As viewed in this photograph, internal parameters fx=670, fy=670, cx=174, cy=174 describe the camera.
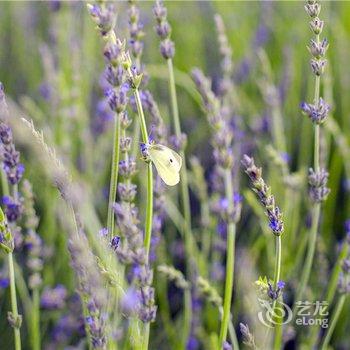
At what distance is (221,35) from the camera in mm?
1904

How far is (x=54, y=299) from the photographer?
1.93 meters

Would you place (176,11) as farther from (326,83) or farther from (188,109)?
(326,83)

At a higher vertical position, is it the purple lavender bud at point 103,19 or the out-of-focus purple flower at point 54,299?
the purple lavender bud at point 103,19

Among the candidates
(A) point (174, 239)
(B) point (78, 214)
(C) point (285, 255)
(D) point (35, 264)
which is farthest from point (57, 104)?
(B) point (78, 214)

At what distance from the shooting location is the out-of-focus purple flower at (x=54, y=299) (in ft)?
6.33

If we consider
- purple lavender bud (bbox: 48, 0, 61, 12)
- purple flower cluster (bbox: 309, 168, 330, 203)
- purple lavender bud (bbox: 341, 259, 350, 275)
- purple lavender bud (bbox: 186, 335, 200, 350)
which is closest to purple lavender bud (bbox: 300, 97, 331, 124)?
purple flower cluster (bbox: 309, 168, 330, 203)

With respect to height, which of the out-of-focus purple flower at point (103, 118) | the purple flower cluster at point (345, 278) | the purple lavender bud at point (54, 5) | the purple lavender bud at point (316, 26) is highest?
the purple lavender bud at point (54, 5)

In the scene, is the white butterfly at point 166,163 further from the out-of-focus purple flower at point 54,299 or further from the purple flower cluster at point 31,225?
the out-of-focus purple flower at point 54,299

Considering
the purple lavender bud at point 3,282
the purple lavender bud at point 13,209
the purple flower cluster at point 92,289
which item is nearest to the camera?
the purple flower cluster at point 92,289

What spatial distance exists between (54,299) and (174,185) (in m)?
0.58

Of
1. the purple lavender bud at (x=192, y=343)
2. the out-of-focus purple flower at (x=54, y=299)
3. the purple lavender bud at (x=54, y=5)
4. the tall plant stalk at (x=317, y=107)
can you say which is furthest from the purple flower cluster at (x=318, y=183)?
the purple lavender bud at (x=54, y=5)

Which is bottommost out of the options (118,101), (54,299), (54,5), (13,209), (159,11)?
(54,299)

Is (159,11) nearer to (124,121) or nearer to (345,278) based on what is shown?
(124,121)

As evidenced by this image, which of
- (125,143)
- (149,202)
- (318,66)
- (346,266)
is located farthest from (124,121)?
(346,266)
